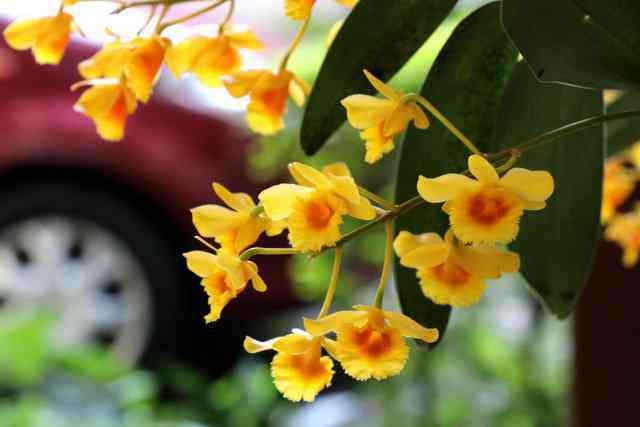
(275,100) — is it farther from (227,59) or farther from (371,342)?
(371,342)

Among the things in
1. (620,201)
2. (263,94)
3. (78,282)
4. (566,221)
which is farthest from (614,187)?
(78,282)

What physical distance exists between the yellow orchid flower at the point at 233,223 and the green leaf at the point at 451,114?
8 centimetres

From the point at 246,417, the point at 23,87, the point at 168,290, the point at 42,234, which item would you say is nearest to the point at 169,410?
the point at 246,417

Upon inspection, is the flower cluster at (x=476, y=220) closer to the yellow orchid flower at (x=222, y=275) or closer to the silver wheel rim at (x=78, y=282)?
the yellow orchid flower at (x=222, y=275)

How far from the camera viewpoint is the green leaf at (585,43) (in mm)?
343

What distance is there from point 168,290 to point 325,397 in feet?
1.29

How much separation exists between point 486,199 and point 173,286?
192 cm

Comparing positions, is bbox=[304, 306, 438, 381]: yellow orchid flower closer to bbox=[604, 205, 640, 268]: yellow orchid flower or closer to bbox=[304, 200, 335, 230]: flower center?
bbox=[304, 200, 335, 230]: flower center

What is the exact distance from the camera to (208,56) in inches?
17.8

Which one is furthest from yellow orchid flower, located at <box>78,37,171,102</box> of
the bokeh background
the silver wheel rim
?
the silver wheel rim

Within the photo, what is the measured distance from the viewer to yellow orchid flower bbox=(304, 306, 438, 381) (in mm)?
343

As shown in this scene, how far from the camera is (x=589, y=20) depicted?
348 mm

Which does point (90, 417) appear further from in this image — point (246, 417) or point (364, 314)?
point (364, 314)

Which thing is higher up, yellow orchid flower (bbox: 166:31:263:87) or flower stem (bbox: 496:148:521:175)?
flower stem (bbox: 496:148:521:175)
